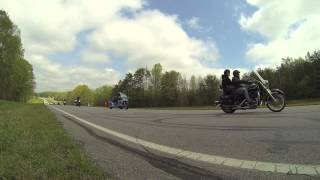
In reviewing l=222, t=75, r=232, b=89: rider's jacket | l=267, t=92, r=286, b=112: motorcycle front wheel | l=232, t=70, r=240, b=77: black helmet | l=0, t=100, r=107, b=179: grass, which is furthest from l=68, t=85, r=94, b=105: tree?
l=0, t=100, r=107, b=179: grass

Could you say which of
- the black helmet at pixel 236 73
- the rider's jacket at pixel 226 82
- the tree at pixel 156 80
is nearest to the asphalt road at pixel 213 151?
the black helmet at pixel 236 73

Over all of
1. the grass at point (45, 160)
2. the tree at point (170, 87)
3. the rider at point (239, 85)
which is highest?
the tree at point (170, 87)

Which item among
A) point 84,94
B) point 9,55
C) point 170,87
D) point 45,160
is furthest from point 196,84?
point 45,160

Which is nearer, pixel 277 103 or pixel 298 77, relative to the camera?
pixel 277 103

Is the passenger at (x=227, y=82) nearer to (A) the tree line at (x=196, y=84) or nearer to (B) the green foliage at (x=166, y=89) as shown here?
(A) the tree line at (x=196, y=84)

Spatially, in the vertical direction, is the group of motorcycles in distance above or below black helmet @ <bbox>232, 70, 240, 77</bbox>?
below

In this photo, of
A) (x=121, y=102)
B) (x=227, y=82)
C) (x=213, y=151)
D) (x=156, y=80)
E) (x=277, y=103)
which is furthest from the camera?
(x=156, y=80)

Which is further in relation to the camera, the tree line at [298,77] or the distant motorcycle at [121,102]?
the tree line at [298,77]

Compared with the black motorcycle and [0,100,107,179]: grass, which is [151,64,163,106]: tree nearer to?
the black motorcycle

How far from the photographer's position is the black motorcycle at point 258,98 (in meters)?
13.3

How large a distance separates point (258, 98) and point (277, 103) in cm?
66

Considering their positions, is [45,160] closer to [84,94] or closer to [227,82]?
[227,82]

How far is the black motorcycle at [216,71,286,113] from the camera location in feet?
43.7

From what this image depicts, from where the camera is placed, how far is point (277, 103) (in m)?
13.3
